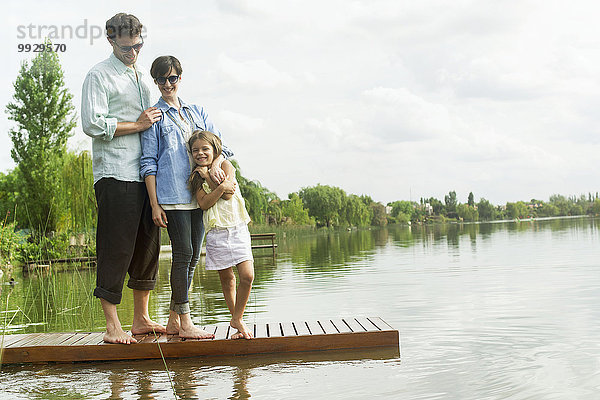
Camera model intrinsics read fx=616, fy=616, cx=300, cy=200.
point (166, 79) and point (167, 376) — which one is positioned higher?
point (166, 79)

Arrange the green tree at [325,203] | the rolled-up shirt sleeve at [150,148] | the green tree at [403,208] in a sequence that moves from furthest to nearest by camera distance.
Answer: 1. the green tree at [403,208]
2. the green tree at [325,203]
3. the rolled-up shirt sleeve at [150,148]

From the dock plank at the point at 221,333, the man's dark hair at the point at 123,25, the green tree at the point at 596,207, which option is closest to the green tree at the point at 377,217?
the green tree at the point at 596,207

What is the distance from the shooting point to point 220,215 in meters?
3.83

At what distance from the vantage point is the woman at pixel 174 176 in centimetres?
372

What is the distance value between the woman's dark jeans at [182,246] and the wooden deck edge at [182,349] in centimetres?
26

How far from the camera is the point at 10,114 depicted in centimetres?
2053

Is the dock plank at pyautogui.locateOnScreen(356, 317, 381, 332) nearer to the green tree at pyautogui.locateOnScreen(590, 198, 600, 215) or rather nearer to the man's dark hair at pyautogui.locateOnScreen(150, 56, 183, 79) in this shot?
the man's dark hair at pyautogui.locateOnScreen(150, 56, 183, 79)

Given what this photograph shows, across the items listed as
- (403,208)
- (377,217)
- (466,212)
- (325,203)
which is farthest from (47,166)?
(403,208)

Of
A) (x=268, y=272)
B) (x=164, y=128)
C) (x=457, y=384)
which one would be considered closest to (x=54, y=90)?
(x=268, y=272)

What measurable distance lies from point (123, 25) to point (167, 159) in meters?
0.87

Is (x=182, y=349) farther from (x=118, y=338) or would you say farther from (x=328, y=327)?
(x=328, y=327)

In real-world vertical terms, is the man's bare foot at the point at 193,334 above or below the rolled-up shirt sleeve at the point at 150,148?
below

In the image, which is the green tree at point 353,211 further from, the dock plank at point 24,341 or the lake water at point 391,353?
the dock plank at point 24,341

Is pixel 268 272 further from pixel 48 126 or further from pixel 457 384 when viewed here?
pixel 48 126
